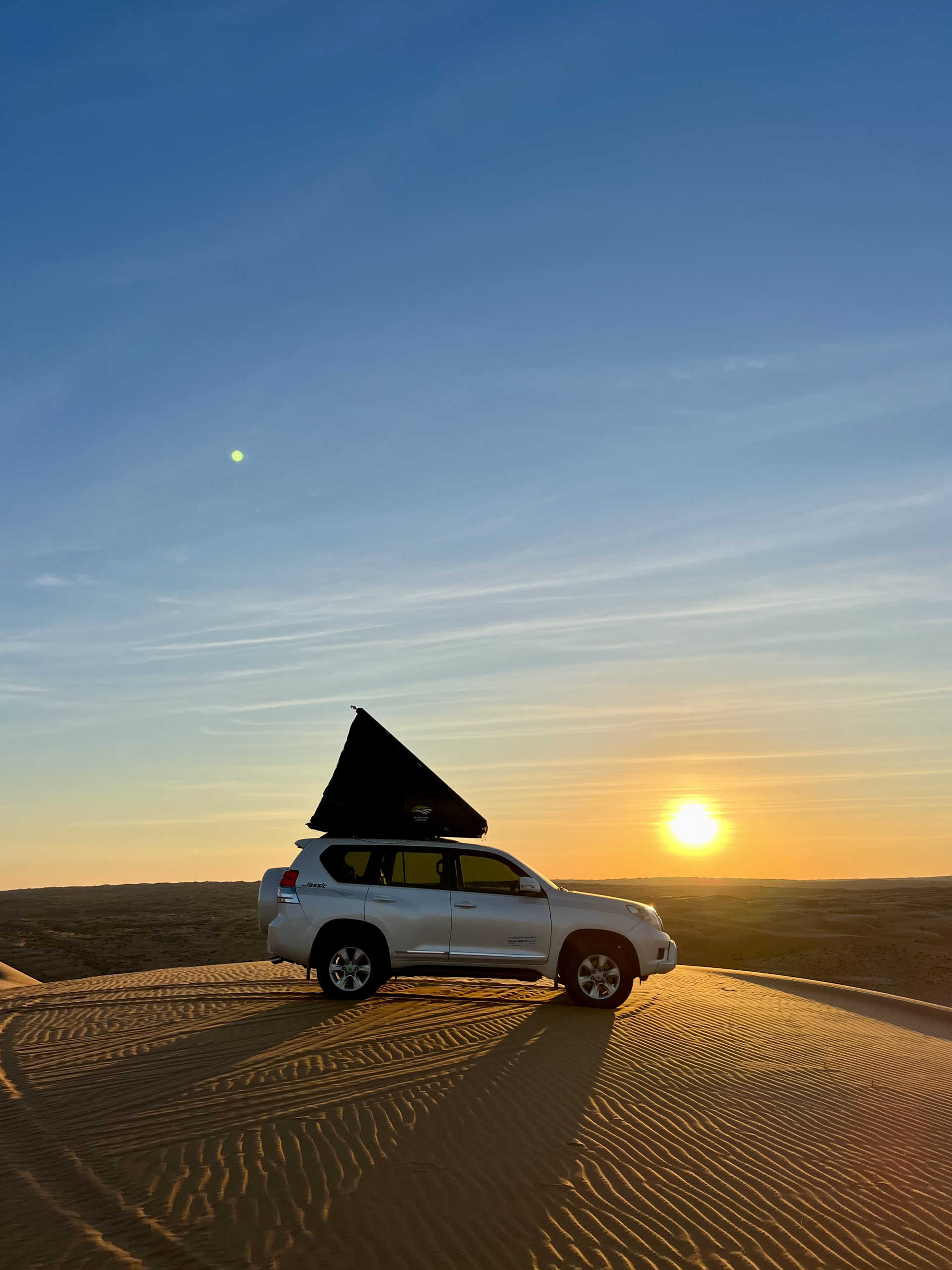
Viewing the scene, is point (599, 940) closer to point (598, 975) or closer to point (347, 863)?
point (598, 975)

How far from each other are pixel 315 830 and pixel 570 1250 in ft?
28.3

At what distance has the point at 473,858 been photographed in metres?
12.0

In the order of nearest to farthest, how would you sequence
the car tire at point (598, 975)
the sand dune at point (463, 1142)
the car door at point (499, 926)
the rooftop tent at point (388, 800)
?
the sand dune at point (463, 1142) → the car door at point (499, 926) → the car tire at point (598, 975) → the rooftop tent at point (388, 800)

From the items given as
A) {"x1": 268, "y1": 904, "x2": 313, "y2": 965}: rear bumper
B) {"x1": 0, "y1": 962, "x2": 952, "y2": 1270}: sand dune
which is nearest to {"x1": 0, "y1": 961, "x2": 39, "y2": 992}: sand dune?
{"x1": 0, "y1": 962, "x2": 952, "y2": 1270}: sand dune

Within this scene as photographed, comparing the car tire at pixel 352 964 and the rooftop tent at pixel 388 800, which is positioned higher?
the rooftop tent at pixel 388 800

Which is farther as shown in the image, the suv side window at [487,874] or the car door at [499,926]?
the suv side window at [487,874]

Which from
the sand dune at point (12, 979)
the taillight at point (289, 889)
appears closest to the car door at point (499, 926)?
the taillight at point (289, 889)

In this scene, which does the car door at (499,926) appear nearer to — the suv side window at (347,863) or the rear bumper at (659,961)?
the suv side window at (347,863)

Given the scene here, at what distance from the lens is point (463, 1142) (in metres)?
6.52

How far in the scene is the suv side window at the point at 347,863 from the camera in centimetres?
1179

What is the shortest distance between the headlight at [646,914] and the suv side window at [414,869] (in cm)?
216

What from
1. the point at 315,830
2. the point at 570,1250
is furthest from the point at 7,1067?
the point at 570,1250

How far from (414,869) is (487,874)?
2.77 feet

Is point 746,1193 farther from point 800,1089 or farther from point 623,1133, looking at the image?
point 800,1089
